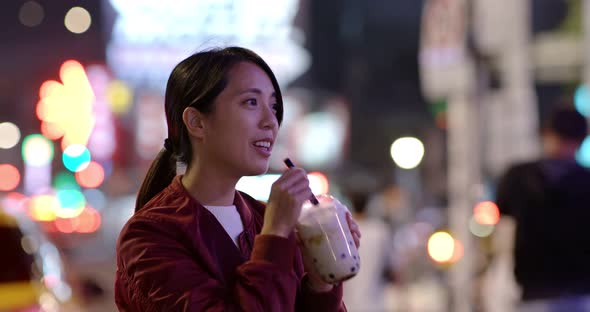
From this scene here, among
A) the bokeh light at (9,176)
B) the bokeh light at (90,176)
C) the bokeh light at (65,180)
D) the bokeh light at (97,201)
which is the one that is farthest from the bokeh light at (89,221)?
the bokeh light at (9,176)

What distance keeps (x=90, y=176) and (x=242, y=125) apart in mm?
42016

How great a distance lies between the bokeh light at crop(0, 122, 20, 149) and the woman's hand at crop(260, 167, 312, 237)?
175ft

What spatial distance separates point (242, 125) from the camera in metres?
2.44

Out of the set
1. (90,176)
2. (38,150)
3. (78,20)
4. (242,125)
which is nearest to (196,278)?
(242,125)

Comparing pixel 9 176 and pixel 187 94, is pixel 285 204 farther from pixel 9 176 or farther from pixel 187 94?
pixel 9 176

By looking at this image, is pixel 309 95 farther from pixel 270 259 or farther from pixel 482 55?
pixel 270 259

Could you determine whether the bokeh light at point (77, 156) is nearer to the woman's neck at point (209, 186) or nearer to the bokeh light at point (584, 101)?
the bokeh light at point (584, 101)

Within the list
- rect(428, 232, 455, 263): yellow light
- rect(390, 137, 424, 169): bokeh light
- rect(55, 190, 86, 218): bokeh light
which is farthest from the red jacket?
rect(390, 137, 424, 169): bokeh light

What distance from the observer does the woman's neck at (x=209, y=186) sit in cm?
253

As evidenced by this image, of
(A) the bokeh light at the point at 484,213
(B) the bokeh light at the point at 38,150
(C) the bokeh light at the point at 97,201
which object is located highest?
(A) the bokeh light at the point at 484,213

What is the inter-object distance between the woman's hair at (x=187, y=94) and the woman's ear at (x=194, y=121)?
0.5 inches

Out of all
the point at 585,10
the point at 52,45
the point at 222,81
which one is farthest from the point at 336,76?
the point at 222,81

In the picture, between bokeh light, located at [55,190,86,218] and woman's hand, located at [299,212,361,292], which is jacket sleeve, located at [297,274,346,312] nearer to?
woman's hand, located at [299,212,361,292]

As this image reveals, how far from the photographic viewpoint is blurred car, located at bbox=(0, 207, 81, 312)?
5.18 metres
